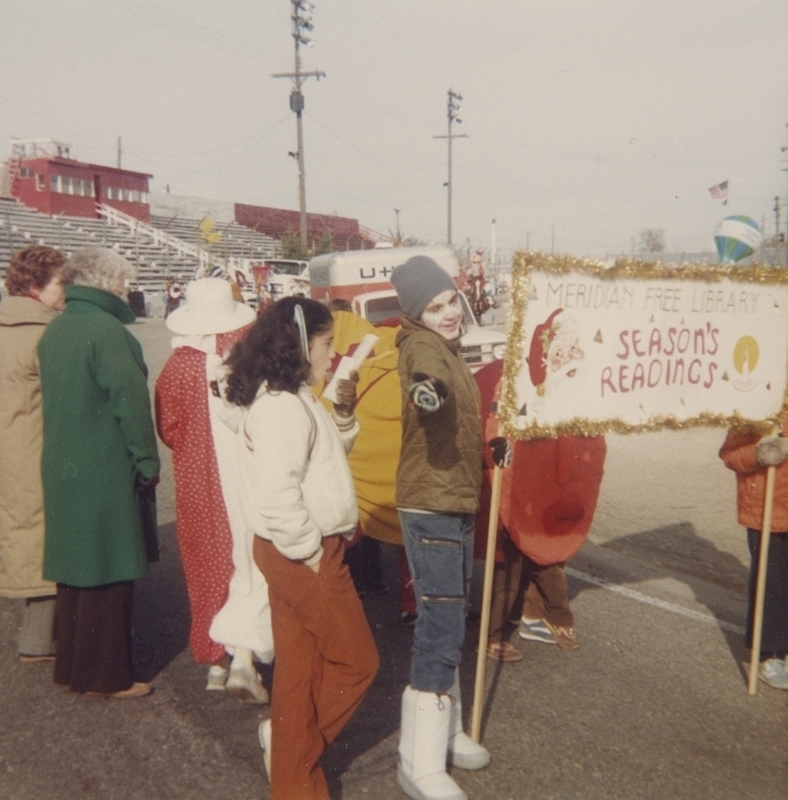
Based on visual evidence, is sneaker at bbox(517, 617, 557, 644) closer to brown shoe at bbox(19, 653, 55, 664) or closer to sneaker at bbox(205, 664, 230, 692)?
sneaker at bbox(205, 664, 230, 692)

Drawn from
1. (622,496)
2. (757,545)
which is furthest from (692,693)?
(622,496)

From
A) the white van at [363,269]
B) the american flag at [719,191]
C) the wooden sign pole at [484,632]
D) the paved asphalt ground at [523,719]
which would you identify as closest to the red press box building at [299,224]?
the white van at [363,269]

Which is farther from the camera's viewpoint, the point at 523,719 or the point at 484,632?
the point at 523,719

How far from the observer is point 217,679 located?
4559 millimetres

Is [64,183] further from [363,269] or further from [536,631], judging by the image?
[536,631]

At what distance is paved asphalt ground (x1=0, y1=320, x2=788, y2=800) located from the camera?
3691 mm

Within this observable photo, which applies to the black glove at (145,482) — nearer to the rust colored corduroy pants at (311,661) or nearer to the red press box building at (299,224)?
the rust colored corduroy pants at (311,661)

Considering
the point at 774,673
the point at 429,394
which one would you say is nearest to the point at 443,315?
the point at 429,394

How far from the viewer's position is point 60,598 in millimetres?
4402

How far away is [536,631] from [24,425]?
2.79 metres

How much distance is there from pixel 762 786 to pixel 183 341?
3.05 meters

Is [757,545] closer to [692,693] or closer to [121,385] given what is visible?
[692,693]

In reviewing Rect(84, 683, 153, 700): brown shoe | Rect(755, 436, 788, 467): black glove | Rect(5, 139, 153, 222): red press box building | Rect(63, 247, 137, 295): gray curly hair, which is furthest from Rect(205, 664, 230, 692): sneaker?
Rect(5, 139, 153, 222): red press box building

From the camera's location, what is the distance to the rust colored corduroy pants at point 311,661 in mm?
3289
